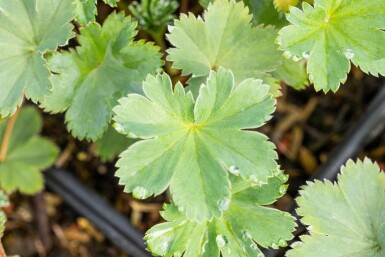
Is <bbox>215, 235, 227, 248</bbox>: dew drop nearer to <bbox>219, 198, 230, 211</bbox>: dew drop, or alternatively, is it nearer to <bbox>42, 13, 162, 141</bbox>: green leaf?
<bbox>219, 198, 230, 211</bbox>: dew drop

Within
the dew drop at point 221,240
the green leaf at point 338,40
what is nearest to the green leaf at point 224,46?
the green leaf at point 338,40

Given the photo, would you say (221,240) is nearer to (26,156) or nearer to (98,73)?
(98,73)

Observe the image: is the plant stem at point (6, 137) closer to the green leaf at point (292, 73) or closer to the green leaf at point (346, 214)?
the green leaf at point (292, 73)

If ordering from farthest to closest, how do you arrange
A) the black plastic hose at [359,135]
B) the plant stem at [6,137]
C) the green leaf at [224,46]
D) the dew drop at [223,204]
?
the plant stem at [6,137] < the black plastic hose at [359,135] < the green leaf at [224,46] < the dew drop at [223,204]

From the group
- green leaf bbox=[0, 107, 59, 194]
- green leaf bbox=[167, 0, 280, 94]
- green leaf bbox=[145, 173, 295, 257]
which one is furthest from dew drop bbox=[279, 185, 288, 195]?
green leaf bbox=[0, 107, 59, 194]

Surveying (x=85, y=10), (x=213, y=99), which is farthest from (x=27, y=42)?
(x=213, y=99)

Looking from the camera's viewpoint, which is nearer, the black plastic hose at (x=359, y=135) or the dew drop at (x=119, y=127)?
the dew drop at (x=119, y=127)

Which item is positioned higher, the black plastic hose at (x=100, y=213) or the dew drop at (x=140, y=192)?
the dew drop at (x=140, y=192)
